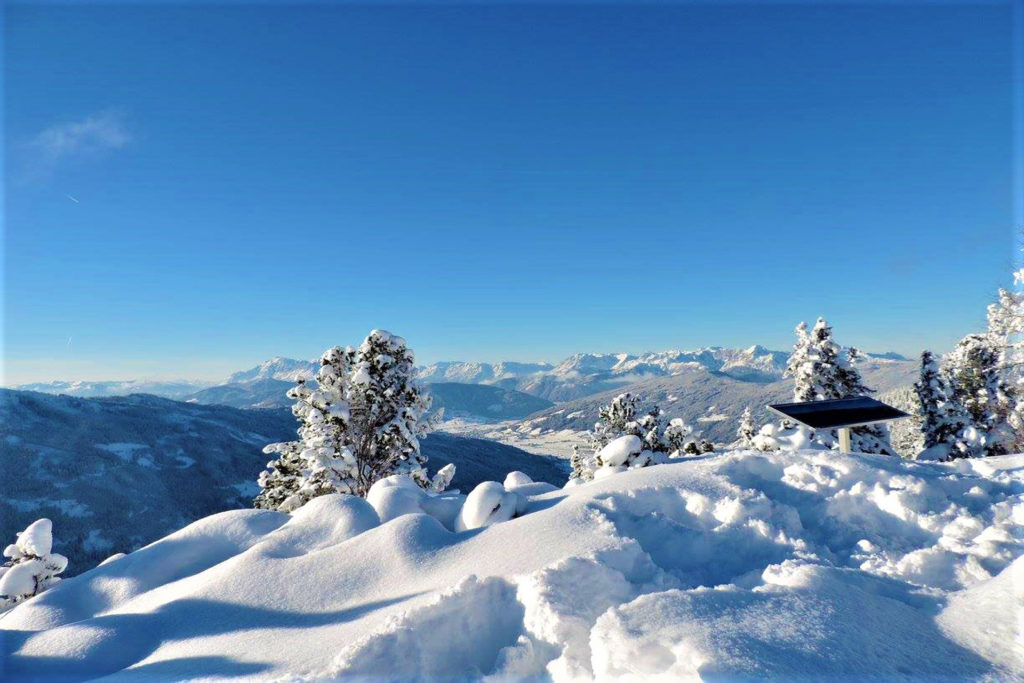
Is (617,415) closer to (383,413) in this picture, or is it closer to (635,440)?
(383,413)

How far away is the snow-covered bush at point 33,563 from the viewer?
11820mm

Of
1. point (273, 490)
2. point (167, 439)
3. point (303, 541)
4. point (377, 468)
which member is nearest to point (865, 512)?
point (303, 541)

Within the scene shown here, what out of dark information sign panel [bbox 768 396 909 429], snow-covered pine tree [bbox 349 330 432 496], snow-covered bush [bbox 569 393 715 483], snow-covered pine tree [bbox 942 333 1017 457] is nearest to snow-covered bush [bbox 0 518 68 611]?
snow-covered pine tree [bbox 349 330 432 496]

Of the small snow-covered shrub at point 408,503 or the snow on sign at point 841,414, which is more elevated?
the snow on sign at point 841,414

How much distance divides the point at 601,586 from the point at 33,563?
15.5 m

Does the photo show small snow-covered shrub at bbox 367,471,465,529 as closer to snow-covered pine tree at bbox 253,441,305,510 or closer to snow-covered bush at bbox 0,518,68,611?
snow-covered bush at bbox 0,518,68,611

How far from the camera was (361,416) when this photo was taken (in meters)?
19.9

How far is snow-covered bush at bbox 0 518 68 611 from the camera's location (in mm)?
11820

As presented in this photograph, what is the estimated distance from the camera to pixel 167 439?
128 metres

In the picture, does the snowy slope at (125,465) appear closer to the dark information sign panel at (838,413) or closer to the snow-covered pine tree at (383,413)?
the snow-covered pine tree at (383,413)

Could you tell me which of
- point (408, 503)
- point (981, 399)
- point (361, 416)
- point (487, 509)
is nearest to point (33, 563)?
point (361, 416)

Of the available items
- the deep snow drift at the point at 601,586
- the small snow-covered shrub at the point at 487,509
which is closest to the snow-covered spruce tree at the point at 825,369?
the deep snow drift at the point at 601,586

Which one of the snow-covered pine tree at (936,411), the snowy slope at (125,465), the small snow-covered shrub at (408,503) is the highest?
the small snow-covered shrub at (408,503)

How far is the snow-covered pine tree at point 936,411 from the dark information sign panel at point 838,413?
28.4 meters
